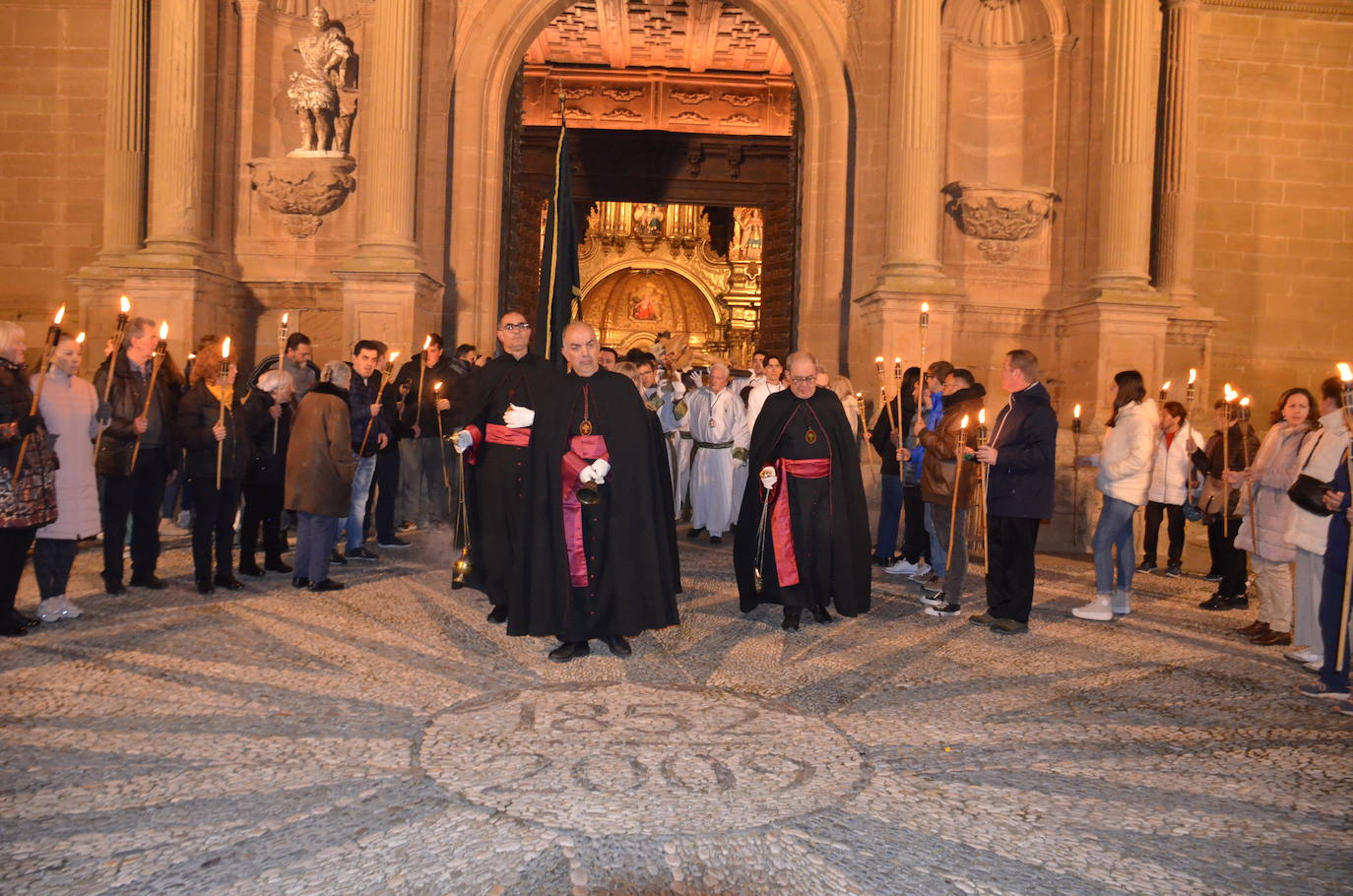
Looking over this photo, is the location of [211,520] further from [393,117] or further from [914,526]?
[393,117]

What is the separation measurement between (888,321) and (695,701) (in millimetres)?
7697

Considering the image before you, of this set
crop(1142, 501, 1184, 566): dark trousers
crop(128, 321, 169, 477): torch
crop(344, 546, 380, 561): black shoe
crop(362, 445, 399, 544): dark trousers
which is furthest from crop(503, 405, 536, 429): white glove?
crop(1142, 501, 1184, 566): dark trousers

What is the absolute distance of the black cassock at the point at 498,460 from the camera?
7086 millimetres

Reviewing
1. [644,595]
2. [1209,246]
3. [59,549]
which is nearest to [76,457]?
[59,549]

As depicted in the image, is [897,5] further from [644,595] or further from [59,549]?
[59,549]

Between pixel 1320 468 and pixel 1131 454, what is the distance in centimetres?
146

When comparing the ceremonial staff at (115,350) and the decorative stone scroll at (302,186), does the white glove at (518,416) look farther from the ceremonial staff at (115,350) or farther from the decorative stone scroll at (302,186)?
the decorative stone scroll at (302,186)

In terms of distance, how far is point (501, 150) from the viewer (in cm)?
1406

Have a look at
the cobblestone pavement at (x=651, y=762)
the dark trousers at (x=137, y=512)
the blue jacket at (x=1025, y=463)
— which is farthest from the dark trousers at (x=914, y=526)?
the dark trousers at (x=137, y=512)

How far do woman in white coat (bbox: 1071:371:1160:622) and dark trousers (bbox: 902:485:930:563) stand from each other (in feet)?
5.71

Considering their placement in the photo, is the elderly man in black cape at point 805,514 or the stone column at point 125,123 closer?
the elderly man in black cape at point 805,514

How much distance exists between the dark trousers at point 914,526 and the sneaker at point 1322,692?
3678 mm

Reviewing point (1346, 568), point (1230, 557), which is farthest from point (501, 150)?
point (1346, 568)

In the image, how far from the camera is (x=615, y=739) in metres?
4.63
